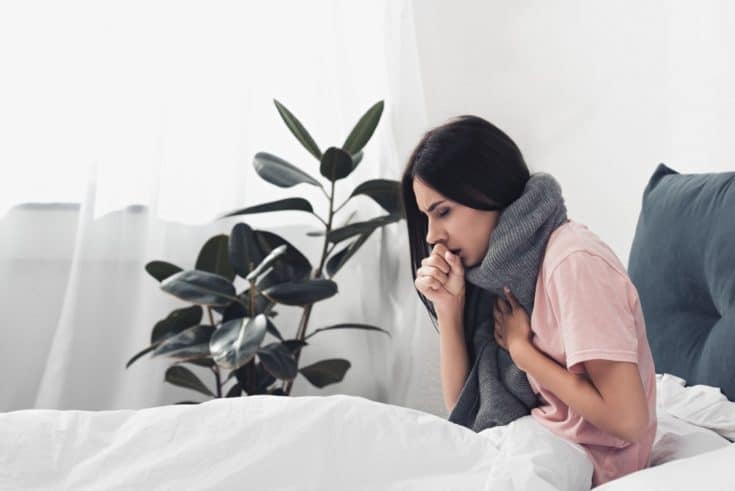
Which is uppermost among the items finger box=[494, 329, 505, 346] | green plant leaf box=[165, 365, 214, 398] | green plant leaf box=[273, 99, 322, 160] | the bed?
green plant leaf box=[273, 99, 322, 160]

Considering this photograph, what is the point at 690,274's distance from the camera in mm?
1377

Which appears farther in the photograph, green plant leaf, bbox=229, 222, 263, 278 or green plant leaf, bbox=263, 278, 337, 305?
green plant leaf, bbox=229, 222, 263, 278

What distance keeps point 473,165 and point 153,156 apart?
130 centimetres

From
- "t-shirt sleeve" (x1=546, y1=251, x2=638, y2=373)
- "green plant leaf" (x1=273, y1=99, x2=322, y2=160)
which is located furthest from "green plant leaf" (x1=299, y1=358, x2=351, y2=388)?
"t-shirt sleeve" (x1=546, y1=251, x2=638, y2=373)

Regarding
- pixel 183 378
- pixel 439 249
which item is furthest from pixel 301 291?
pixel 439 249

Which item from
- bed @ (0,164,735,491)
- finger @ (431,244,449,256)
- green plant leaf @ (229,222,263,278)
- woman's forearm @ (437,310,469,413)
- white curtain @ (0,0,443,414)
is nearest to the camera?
bed @ (0,164,735,491)

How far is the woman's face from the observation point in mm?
1216

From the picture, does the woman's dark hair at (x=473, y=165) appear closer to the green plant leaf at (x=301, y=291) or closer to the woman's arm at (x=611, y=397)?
the woman's arm at (x=611, y=397)

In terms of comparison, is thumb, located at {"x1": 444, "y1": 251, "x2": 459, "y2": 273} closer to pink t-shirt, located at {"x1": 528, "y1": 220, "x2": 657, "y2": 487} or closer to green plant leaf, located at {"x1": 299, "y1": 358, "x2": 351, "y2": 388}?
pink t-shirt, located at {"x1": 528, "y1": 220, "x2": 657, "y2": 487}

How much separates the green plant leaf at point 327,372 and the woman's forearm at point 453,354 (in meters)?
0.79

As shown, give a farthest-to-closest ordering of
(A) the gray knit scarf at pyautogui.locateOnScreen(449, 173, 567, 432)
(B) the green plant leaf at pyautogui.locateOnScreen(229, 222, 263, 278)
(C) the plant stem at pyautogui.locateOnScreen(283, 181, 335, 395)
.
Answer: (C) the plant stem at pyautogui.locateOnScreen(283, 181, 335, 395), (B) the green plant leaf at pyautogui.locateOnScreen(229, 222, 263, 278), (A) the gray knit scarf at pyautogui.locateOnScreen(449, 173, 567, 432)

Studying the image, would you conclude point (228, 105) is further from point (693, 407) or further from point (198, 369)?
point (693, 407)

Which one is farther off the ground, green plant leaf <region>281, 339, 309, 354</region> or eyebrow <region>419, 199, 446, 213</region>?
eyebrow <region>419, 199, 446, 213</region>

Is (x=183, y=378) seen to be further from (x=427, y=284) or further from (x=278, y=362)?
(x=427, y=284)
